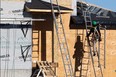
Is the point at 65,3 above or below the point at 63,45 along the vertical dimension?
above

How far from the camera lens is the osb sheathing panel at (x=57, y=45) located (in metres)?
18.8

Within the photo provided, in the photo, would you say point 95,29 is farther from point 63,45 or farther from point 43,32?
point 43,32

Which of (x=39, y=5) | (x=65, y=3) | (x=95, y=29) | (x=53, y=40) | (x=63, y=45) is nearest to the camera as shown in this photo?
(x=39, y=5)

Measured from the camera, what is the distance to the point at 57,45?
18.8 metres

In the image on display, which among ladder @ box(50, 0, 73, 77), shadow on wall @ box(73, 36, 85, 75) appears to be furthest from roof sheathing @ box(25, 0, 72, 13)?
shadow on wall @ box(73, 36, 85, 75)

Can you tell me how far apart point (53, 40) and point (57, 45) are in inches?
11.6

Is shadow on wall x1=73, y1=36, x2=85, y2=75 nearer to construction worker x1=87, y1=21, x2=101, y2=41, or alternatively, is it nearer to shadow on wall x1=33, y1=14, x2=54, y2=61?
construction worker x1=87, y1=21, x2=101, y2=41

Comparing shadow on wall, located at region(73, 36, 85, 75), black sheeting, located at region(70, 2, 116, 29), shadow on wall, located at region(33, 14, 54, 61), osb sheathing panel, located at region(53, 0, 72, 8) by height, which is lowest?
shadow on wall, located at region(73, 36, 85, 75)

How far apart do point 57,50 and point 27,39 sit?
1540 millimetres

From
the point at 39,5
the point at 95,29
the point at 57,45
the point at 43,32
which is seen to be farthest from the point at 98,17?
the point at 39,5

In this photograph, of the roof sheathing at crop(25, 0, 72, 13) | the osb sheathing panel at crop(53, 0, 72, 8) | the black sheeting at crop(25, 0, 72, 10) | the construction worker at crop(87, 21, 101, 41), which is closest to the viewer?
the roof sheathing at crop(25, 0, 72, 13)

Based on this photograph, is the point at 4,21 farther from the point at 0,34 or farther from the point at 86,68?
the point at 86,68

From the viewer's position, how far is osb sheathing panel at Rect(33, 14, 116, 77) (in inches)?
741

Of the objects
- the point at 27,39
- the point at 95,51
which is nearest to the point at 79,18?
the point at 95,51
